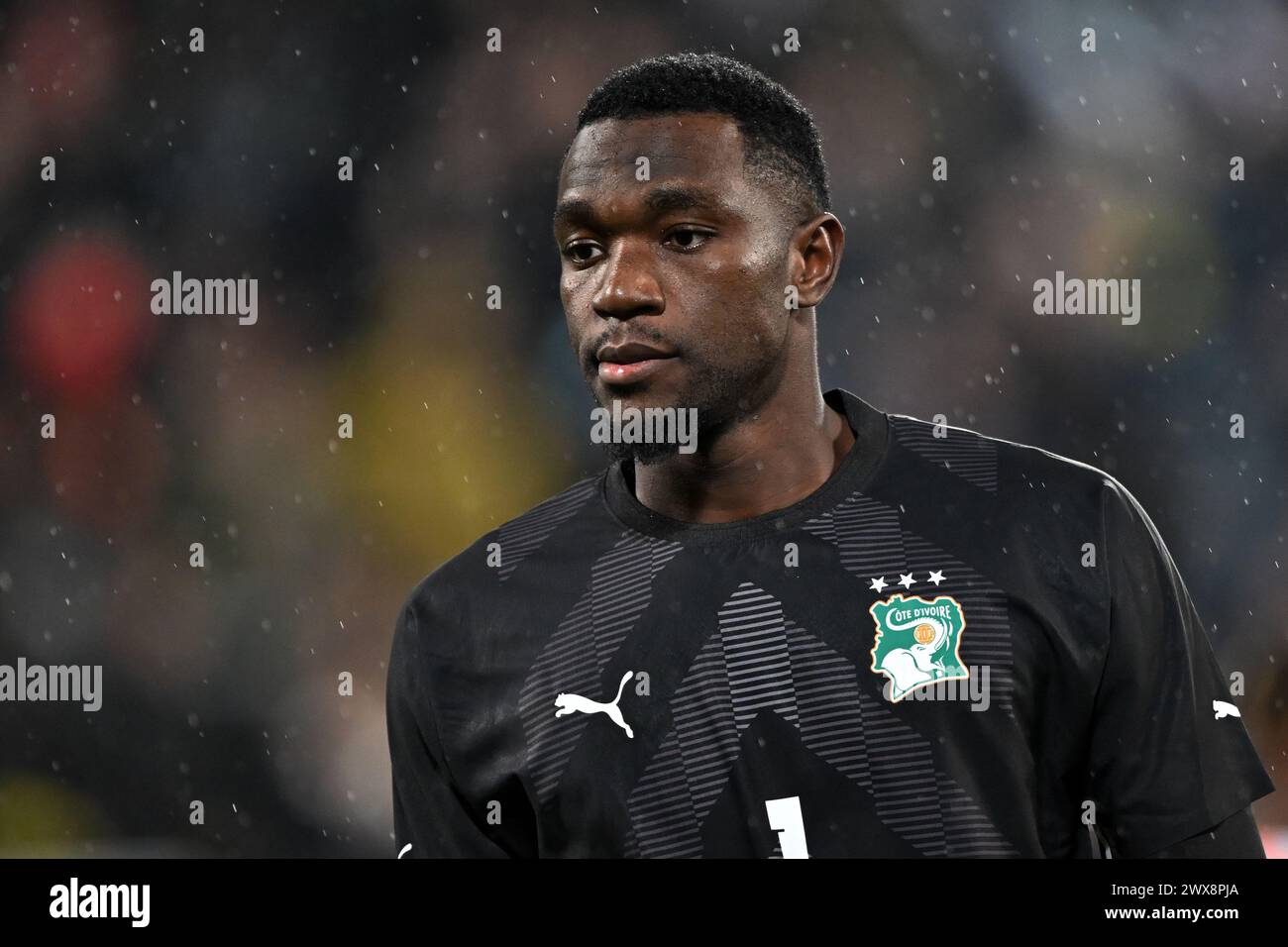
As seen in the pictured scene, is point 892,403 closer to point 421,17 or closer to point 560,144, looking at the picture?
point 560,144

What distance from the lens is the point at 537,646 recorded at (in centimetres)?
268

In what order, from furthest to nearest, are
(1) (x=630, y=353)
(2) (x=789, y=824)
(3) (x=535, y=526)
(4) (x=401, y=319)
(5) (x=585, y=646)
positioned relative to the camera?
(4) (x=401, y=319) → (3) (x=535, y=526) → (5) (x=585, y=646) → (1) (x=630, y=353) → (2) (x=789, y=824)

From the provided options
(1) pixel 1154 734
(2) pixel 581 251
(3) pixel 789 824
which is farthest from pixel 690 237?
(1) pixel 1154 734

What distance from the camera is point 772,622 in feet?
8.31

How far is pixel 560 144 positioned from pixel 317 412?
137cm

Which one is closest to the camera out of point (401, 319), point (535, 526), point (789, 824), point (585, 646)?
point (789, 824)

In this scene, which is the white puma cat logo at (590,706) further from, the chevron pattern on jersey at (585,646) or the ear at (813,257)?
the ear at (813,257)

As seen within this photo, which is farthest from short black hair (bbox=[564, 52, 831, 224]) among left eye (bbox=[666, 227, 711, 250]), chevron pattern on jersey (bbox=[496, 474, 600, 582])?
chevron pattern on jersey (bbox=[496, 474, 600, 582])

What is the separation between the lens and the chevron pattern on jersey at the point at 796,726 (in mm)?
2402

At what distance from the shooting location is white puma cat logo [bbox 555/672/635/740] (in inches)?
101

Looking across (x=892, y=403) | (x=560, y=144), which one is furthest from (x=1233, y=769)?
(x=560, y=144)

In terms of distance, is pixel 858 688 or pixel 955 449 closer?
pixel 858 688

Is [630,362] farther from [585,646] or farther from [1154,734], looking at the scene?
[1154,734]

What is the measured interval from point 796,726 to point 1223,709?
0.73 m
